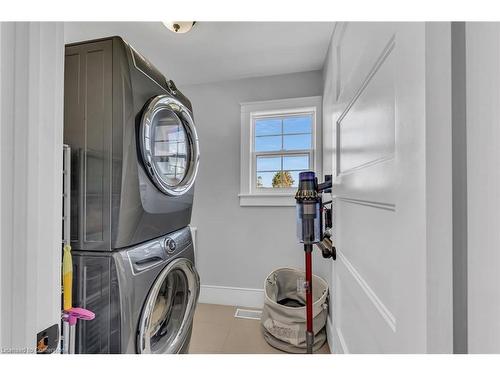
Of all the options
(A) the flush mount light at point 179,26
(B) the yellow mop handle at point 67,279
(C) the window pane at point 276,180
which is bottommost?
(B) the yellow mop handle at point 67,279

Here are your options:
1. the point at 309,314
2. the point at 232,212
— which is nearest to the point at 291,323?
the point at 309,314

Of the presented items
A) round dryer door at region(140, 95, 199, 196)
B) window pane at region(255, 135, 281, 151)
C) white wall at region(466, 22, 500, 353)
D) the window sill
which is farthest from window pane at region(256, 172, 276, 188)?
white wall at region(466, 22, 500, 353)

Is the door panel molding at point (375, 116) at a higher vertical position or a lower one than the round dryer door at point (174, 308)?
higher

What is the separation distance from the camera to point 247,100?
7.67ft

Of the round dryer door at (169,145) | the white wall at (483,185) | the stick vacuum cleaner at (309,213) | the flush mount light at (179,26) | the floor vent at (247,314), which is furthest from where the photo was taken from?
the floor vent at (247,314)

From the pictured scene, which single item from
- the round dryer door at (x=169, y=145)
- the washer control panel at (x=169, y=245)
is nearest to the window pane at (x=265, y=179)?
the round dryer door at (x=169, y=145)

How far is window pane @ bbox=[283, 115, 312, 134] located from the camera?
227 centimetres

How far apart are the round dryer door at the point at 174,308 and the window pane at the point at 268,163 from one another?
1.29m

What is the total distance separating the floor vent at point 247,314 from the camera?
2.08 metres

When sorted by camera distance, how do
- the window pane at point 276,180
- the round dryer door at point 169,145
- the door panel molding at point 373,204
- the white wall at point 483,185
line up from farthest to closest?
the window pane at point 276,180 → the round dryer door at point 169,145 → the door panel molding at point 373,204 → the white wall at point 483,185

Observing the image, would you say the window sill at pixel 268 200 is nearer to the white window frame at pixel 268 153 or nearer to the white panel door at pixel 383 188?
the white window frame at pixel 268 153

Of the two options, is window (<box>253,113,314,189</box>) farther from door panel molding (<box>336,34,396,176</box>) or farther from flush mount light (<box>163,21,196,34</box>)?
door panel molding (<box>336,34,396,176</box>)

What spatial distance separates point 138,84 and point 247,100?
150cm

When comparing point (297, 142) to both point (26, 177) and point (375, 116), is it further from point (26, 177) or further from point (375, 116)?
point (26, 177)
